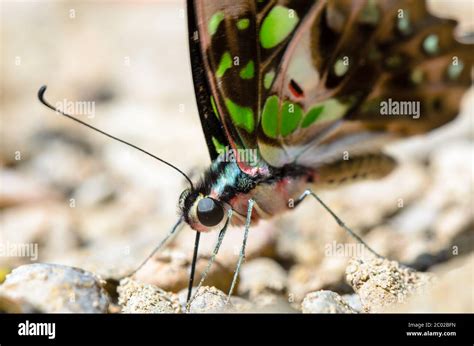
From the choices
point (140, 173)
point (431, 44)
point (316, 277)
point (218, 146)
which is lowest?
point (140, 173)

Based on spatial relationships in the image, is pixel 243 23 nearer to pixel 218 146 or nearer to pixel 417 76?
pixel 218 146

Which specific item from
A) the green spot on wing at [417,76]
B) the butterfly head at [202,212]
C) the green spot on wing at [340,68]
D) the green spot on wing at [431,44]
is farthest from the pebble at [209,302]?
the green spot on wing at [431,44]

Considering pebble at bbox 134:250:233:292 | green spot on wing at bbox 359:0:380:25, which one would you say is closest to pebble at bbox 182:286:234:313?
pebble at bbox 134:250:233:292

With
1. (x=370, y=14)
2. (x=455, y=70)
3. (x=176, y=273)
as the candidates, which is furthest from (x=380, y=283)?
(x=455, y=70)

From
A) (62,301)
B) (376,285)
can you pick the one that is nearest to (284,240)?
(376,285)

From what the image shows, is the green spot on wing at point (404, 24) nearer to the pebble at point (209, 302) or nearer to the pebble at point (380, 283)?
the pebble at point (380, 283)
